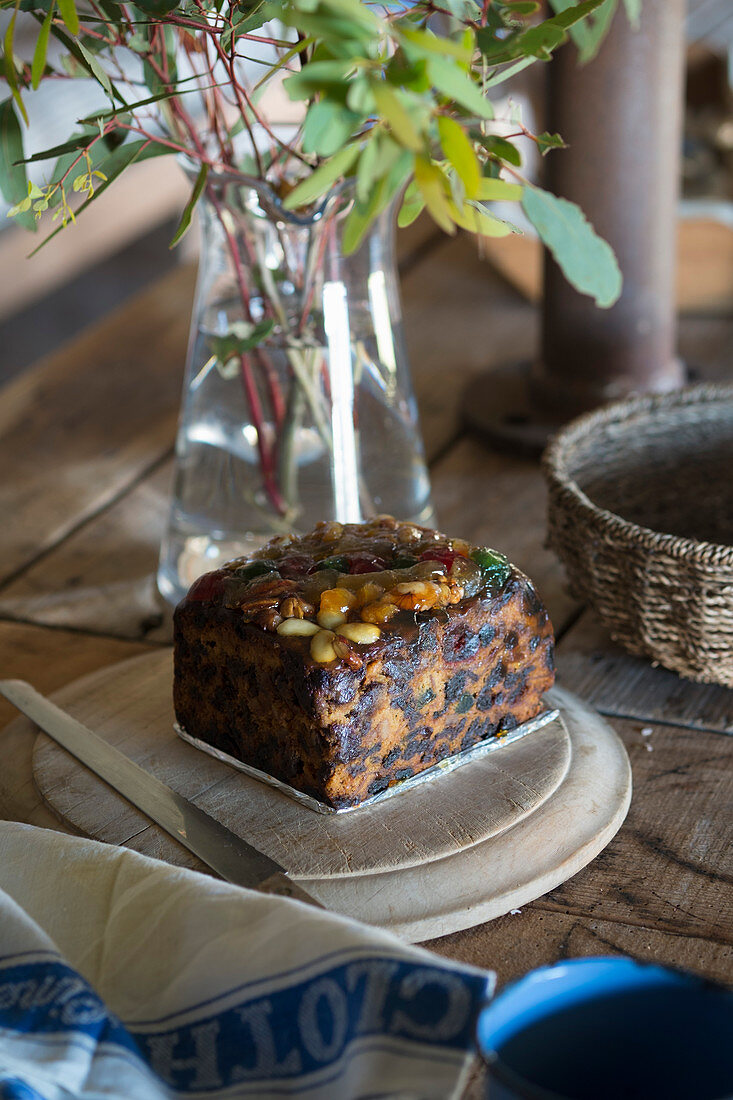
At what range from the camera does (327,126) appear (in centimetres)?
44

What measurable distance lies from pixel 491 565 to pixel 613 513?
0.75 feet

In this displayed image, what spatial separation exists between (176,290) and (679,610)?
1.04 m

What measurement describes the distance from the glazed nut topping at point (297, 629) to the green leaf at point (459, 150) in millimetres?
256

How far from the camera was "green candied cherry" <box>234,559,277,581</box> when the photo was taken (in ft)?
2.22

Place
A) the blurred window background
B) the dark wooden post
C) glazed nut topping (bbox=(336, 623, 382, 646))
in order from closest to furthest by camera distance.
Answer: glazed nut topping (bbox=(336, 623, 382, 646)) → the dark wooden post → the blurred window background

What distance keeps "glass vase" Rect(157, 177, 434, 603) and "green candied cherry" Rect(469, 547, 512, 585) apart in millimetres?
207

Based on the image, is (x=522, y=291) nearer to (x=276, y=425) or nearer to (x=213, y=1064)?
(x=276, y=425)

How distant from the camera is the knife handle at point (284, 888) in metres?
0.55

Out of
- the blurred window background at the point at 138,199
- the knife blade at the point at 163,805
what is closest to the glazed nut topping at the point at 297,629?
the knife blade at the point at 163,805

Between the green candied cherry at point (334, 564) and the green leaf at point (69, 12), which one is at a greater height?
the green leaf at point (69, 12)

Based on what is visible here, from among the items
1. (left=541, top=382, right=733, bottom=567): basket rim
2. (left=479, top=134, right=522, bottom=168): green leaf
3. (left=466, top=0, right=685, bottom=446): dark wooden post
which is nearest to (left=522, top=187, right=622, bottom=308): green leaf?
(left=479, top=134, right=522, bottom=168): green leaf

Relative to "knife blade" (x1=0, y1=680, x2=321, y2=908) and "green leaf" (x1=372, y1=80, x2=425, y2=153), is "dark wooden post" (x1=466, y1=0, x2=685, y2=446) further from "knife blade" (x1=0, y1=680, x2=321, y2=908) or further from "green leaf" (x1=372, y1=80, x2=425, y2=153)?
"green leaf" (x1=372, y1=80, x2=425, y2=153)

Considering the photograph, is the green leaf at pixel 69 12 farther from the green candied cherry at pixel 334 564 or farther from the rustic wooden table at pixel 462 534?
the rustic wooden table at pixel 462 534

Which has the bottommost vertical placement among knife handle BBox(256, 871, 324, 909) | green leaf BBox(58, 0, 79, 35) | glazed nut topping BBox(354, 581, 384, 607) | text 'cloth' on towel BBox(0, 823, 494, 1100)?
knife handle BBox(256, 871, 324, 909)
